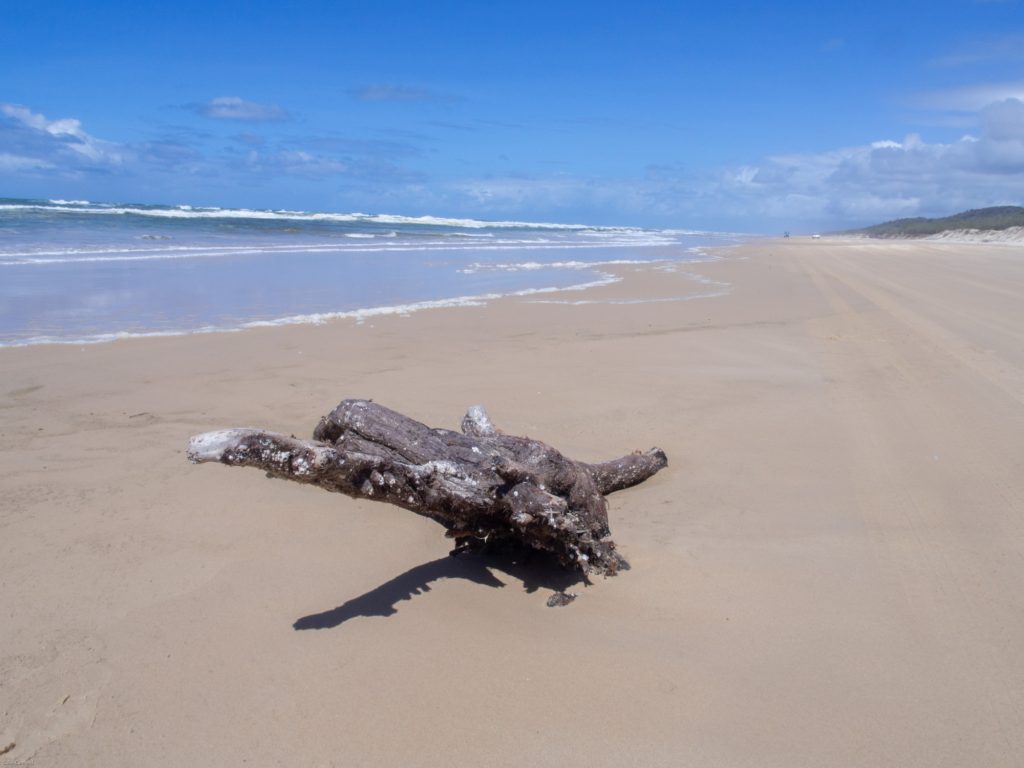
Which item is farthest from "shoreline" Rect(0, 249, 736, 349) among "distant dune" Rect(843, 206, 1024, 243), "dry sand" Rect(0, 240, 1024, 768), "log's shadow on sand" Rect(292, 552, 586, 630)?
"distant dune" Rect(843, 206, 1024, 243)

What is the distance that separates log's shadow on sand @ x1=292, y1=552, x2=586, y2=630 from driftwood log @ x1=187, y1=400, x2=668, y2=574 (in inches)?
3.4

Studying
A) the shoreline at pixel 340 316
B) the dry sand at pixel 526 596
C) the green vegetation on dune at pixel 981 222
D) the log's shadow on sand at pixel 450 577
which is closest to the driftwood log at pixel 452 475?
the log's shadow on sand at pixel 450 577

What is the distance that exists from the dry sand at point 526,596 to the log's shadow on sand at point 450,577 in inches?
0.7

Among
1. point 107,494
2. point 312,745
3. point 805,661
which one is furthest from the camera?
point 107,494

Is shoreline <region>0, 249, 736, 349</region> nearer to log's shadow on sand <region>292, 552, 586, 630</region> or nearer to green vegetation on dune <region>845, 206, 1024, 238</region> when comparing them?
log's shadow on sand <region>292, 552, 586, 630</region>

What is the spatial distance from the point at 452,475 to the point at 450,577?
595 mm

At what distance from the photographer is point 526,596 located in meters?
3.36

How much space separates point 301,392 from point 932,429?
556cm

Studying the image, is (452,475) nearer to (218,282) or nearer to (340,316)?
(340,316)

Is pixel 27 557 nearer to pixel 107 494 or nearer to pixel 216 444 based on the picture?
pixel 107 494

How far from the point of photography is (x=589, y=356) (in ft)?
27.8

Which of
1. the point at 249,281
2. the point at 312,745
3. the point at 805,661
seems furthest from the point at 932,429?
the point at 249,281

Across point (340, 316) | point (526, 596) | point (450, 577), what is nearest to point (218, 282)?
point (340, 316)

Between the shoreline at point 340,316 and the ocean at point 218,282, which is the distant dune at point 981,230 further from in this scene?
the shoreline at point 340,316
